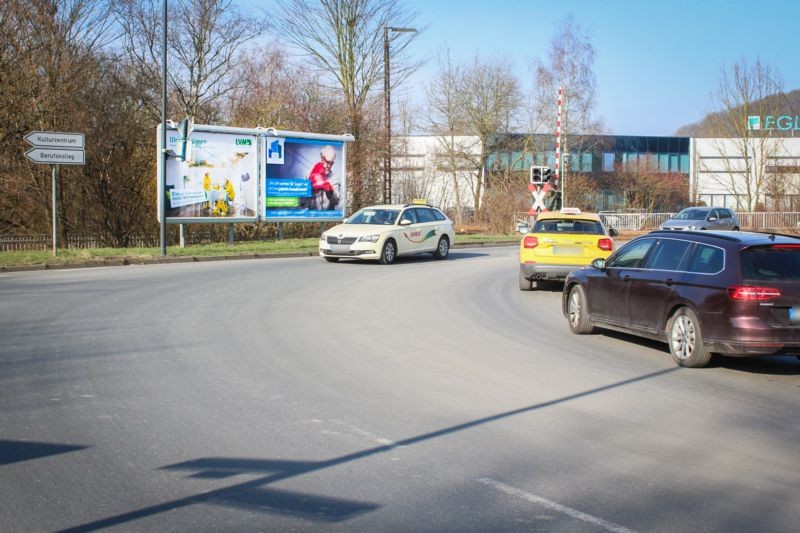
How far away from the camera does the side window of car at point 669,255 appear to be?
9906 millimetres

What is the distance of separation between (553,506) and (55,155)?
20.0 metres

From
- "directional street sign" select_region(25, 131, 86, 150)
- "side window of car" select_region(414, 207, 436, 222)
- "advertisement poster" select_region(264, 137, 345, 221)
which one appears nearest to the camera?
"directional street sign" select_region(25, 131, 86, 150)

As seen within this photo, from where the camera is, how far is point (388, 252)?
75.2 ft

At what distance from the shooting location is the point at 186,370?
8.79 metres

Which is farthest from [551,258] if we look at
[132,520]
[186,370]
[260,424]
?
[132,520]

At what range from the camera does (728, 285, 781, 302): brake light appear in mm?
8719

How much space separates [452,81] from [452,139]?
12.4ft

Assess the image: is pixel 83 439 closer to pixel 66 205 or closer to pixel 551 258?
Answer: pixel 551 258

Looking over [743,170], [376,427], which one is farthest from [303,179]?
[743,170]

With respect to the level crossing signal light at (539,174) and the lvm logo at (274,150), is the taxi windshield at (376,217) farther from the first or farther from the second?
the lvm logo at (274,150)

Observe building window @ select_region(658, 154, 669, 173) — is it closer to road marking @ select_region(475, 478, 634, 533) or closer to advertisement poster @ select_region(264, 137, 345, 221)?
advertisement poster @ select_region(264, 137, 345, 221)

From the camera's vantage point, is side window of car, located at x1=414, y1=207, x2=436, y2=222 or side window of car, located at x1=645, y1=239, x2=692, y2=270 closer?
side window of car, located at x1=645, y1=239, x2=692, y2=270

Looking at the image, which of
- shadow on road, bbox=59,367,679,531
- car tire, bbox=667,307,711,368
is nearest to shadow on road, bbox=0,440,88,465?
shadow on road, bbox=59,367,679,531

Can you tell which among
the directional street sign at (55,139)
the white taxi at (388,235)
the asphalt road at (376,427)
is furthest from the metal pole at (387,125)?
the asphalt road at (376,427)
